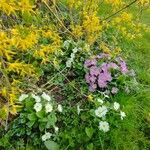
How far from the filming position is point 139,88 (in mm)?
5547

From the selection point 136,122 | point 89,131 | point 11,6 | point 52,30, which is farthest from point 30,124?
point 52,30

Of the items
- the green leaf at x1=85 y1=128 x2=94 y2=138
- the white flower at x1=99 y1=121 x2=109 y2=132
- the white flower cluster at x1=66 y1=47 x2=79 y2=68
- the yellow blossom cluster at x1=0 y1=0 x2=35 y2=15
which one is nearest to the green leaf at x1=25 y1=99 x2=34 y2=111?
the green leaf at x1=85 y1=128 x2=94 y2=138

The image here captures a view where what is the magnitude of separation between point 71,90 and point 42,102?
52 cm

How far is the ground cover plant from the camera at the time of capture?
4625 mm

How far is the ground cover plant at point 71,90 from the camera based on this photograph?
4625 millimetres

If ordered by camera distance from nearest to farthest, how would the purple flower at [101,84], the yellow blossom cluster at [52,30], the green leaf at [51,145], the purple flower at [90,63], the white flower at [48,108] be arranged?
the green leaf at [51,145], the white flower at [48,108], the yellow blossom cluster at [52,30], the purple flower at [101,84], the purple flower at [90,63]

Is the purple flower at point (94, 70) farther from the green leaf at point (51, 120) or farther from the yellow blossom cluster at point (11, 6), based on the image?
the yellow blossom cluster at point (11, 6)

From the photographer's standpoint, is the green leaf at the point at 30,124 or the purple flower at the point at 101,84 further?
the purple flower at the point at 101,84

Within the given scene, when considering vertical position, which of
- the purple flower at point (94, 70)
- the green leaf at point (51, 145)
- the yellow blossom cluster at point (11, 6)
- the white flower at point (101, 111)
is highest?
the yellow blossom cluster at point (11, 6)

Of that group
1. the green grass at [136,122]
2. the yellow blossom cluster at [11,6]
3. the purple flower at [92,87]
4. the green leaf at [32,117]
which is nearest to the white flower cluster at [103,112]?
the green grass at [136,122]

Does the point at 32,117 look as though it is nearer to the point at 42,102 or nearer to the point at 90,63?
the point at 42,102

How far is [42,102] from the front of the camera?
15.6ft

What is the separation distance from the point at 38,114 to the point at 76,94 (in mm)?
638

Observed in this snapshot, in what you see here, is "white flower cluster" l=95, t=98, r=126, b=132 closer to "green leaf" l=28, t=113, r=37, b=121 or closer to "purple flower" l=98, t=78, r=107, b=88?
"purple flower" l=98, t=78, r=107, b=88
